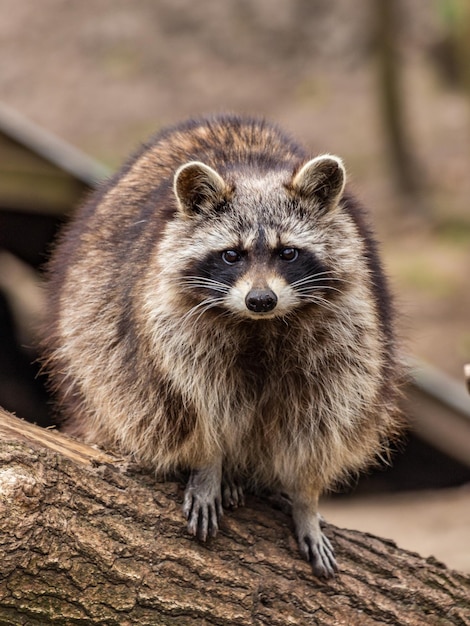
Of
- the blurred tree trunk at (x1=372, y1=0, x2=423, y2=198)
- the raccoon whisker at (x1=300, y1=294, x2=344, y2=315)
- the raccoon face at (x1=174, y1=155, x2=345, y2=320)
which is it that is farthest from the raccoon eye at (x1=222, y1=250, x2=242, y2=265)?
the blurred tree trunk at (x1=372, y1=0, x2=423, y2=198)

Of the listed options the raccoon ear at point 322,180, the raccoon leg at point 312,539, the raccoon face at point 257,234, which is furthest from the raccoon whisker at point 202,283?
the raccoon leg at point 312,539

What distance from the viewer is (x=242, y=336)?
3516 millimetres

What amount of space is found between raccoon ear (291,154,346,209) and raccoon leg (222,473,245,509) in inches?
43.9

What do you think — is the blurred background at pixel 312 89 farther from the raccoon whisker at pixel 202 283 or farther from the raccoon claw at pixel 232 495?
the raccoon whisker at pixel 202 283

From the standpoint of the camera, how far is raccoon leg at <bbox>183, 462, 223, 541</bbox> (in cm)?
336

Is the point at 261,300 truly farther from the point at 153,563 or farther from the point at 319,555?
the point at 319,555

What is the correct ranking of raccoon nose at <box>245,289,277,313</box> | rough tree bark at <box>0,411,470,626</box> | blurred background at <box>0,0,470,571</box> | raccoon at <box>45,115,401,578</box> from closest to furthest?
rough tree bark at <box>0,411,470,626</box> < raccoon nose at <box>245,289,277,313</box> < raccoon at <box>45,115,401,578</box> < blurred background at <box>0,0,470,571</box>

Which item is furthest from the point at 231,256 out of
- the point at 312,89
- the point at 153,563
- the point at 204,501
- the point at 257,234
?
the point at 312,89

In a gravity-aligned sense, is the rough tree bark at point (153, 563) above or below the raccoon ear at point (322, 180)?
below

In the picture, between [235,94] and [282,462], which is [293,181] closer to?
[282,462]

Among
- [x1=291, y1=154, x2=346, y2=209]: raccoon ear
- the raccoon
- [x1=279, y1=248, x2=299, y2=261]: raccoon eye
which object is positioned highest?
[x1=291, y1=154, x2=346, y2=209]: raccoon ear

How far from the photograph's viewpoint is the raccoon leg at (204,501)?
3361 mm

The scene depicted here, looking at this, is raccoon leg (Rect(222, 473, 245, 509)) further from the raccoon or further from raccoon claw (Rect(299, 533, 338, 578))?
raccoon claw (Rect(299, 533, 338, 578))

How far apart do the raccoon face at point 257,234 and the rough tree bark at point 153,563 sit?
74 centimetres
